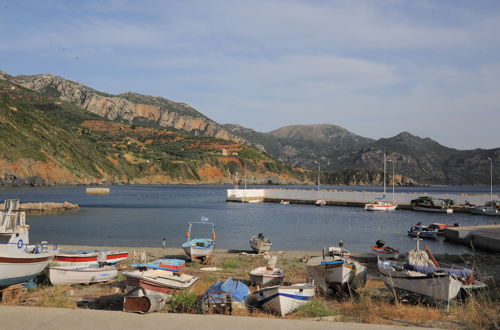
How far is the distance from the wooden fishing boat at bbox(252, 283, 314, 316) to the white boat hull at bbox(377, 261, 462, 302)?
2493mm

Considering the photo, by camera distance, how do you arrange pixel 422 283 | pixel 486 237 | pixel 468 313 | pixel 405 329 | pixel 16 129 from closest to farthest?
pixel 405 329, pixel 468 313, pixel 422 283, pixel 486 237, pixel 16 129

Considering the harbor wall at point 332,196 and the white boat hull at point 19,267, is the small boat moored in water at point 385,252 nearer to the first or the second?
the white boat hull at point 19,267

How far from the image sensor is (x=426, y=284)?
1215cm

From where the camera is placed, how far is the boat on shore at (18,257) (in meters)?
14.1

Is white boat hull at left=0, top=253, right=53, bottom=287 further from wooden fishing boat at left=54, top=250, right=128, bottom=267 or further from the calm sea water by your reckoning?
the calm sea water

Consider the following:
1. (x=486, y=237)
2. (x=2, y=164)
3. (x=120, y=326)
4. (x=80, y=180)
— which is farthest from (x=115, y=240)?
Result: (x=80, y=180)

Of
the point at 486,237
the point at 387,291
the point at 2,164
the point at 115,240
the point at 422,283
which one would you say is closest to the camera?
the point at 422,283

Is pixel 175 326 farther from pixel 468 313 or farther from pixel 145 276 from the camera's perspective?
pixel 468 313

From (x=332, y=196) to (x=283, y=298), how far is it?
84.8 meters

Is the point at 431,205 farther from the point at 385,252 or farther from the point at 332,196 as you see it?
the point at 385,252

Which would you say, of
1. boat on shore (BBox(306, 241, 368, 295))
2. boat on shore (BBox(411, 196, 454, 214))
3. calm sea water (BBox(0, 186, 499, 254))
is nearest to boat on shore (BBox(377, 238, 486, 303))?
boat on shore (BBox(306, 241, 368, 295))

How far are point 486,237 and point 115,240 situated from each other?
28216 millimetres

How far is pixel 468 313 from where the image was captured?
33.6 ft

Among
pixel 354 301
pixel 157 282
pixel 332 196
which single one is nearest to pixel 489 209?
pixel 332 196
